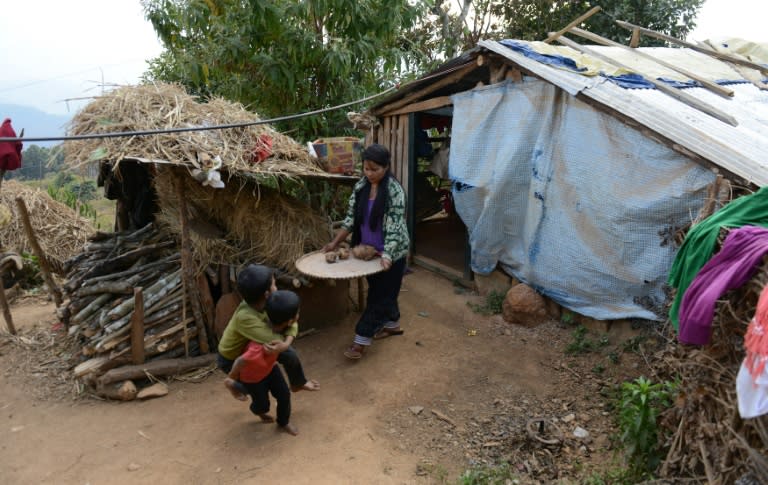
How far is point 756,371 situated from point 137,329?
4.35m

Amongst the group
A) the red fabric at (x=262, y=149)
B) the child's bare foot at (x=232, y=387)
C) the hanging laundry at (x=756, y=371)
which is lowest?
the child's bare foot at (x=232, y=387)

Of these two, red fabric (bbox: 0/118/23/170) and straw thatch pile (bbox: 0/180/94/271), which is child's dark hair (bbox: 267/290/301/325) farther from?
straw thatch pile (bbox: 0/180/94/271)

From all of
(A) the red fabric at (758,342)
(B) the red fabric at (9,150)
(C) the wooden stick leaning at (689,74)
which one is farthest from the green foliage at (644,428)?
(B) the red fabric at (9,150)

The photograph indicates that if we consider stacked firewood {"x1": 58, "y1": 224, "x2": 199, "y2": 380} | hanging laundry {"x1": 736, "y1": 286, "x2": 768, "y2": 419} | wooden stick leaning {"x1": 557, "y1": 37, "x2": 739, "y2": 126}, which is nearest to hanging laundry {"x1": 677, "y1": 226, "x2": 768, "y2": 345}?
hanging laundry {"x1": 736, "y1": 286, "x2": 768, "y2": 419}

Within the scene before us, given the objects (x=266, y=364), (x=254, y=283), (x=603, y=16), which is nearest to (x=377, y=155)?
(x=254, y=283)

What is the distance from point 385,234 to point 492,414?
1.72 metres

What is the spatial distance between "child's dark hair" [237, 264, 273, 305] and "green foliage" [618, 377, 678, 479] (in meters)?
2.21

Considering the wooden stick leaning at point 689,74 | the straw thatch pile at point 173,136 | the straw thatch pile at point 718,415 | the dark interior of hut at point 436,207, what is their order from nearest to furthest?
the straw thatch pile at point 718,415, the straw thatch pile at point 173,136, the wooden stick leaning at point 689,74, the dark interior of hut at point 436,207

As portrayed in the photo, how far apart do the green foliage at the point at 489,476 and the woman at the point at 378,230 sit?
66.2 inches

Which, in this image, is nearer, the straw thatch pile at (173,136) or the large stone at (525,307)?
the straw thatch pile at (173,136)

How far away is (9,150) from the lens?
5051mm

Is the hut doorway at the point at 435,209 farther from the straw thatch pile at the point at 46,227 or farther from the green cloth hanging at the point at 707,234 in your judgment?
the straw thatch pile at the point at 46,227

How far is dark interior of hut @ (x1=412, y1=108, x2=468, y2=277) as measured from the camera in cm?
682

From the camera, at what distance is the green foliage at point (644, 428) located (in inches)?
100
